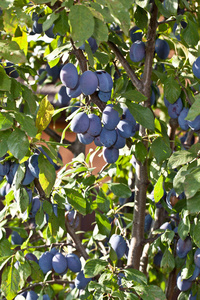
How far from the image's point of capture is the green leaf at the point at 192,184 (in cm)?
53

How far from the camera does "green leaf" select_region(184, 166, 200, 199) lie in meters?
0.53

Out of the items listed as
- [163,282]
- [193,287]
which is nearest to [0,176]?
[193,287]

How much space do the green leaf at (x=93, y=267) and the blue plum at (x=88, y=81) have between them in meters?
0.36

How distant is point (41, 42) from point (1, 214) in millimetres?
660

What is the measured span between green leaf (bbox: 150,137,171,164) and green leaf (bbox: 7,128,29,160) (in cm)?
33

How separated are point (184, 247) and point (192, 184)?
1.39 feet

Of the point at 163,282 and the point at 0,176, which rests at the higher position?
the point at 0,176

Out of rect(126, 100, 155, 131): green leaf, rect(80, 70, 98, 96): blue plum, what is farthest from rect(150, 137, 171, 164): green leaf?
rect(80, 70, 98, 96): blue plum

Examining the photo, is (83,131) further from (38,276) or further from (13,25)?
(38,276)

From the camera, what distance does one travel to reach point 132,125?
875 mm

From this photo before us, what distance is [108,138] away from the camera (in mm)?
823

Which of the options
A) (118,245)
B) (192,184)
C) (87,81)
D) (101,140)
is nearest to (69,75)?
(87,81)

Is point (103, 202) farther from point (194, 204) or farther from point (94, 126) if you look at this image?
point (194, 204)

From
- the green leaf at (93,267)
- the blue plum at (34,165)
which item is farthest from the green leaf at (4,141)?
the green leaf at (93,267)
